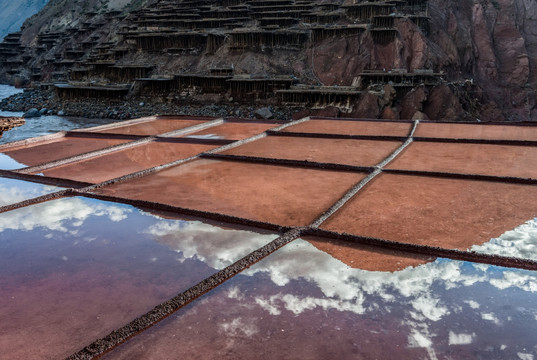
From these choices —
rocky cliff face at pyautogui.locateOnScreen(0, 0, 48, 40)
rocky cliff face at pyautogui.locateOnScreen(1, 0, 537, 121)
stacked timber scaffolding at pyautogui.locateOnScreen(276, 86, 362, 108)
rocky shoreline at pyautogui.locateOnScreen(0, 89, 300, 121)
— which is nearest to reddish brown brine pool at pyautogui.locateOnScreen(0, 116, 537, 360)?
rocky cliff face at pyautogui.locateOnScreen(1, 0, 537, 121)

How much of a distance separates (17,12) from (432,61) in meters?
80.7

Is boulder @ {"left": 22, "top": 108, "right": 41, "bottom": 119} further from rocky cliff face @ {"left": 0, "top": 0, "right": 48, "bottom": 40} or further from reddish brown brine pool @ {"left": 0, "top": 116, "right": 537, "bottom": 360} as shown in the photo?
rocky cliff face @ {"left": 0, "top": 0, "right": 48, "bottom": 40}

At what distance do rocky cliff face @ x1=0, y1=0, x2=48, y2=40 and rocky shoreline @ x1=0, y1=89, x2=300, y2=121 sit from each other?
2436 inches

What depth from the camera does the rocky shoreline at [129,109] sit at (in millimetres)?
17891

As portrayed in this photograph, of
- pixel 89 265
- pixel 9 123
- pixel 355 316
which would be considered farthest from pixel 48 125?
pixel 355 316

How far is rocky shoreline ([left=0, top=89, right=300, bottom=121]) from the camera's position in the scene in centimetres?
1789

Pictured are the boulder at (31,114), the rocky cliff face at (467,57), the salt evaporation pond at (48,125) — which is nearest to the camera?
the salt evaporation pond at (48,125)

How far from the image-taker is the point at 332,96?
17.3 meters

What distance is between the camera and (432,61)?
1961 cm

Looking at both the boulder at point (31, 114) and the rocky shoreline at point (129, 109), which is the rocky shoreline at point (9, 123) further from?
the boulder at point (31, 114)

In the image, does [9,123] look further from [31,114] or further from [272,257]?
[31,114]

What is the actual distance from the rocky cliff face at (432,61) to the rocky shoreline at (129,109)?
4.74 feet

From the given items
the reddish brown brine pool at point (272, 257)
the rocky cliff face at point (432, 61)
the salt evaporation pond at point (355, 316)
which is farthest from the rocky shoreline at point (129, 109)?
the salt evaporation pond at point (355, 316)

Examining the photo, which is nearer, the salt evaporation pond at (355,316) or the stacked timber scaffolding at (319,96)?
the salt evaporation pond at (355,316)
